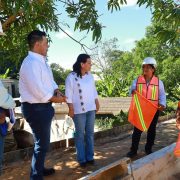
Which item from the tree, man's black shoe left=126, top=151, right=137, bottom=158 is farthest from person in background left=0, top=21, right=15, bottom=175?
man's black shoe left=126, top=151, right=137, bottom=158

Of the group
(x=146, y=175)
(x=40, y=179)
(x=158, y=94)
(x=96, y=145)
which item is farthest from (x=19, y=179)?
(x=96, y=145)

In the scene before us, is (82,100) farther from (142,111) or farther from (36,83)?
(36,83)

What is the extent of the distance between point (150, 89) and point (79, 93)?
123 centimetres

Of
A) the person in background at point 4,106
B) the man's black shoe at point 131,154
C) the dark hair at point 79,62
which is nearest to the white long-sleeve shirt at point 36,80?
the person in background at point 4,106

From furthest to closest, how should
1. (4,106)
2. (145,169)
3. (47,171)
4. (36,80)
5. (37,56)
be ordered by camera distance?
(47,171) → (37,56) → (36,80) → (145,169) → (4,106)

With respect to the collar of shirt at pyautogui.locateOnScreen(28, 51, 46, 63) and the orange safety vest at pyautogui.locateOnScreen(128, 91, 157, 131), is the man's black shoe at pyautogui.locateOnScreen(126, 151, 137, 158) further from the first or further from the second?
the collar of shirt at pyautogui.locateOnScreen(28, 51, 46, 63)

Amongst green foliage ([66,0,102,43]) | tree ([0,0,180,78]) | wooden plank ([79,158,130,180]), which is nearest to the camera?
wooden plank ([79,158,130,180])

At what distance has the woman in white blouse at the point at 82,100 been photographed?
5.40 metres

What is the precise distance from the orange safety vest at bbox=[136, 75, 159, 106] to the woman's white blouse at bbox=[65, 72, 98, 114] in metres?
0.95

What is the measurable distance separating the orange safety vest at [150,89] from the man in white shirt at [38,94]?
1968 millimetres

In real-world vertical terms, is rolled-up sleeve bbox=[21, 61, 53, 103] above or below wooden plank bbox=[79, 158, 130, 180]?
above

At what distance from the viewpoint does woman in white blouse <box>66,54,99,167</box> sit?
5.40 meters

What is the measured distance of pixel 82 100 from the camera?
542cm

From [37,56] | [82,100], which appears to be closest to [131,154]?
[82,100]
